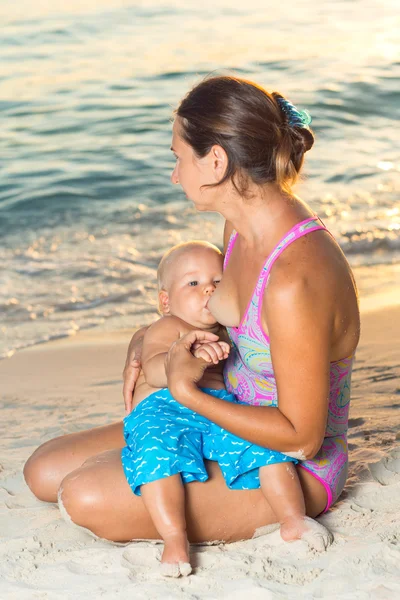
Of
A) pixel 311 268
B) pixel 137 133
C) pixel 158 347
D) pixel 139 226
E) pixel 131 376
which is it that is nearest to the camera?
pixel 311 268

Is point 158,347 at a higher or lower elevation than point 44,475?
higher

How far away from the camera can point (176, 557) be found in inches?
105

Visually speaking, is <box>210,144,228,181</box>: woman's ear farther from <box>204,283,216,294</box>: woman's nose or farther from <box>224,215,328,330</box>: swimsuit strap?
<box>204,283,216,294</box>: woman's nose

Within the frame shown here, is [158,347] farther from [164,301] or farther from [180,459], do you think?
[180,459]

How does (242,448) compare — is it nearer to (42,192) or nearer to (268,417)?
(268,417)

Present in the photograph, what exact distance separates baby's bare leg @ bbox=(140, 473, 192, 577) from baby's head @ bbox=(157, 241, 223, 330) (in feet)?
2.33

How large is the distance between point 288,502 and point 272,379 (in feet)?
1.29

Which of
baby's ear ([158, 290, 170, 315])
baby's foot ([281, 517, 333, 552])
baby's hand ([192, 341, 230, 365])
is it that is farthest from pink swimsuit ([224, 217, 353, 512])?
baby's ear ([158, 290, 170, 315])

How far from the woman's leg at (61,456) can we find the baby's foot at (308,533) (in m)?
0.79

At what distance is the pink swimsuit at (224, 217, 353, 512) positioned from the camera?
108 inches

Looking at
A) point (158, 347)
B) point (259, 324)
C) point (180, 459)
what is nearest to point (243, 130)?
point (259, 324)

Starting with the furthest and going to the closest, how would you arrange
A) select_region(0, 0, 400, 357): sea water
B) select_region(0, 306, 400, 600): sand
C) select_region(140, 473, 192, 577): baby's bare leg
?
select_region(0, 0, 400, 357): sea water < select_region(140, 473, 192, 577): baby's bare leg < select_region(0, 306, 400, 600): sand

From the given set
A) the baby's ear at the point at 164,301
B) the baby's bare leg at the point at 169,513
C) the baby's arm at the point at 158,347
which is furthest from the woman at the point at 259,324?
the baby's ear at the point at 164,301

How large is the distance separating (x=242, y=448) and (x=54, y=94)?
30.0 ft
